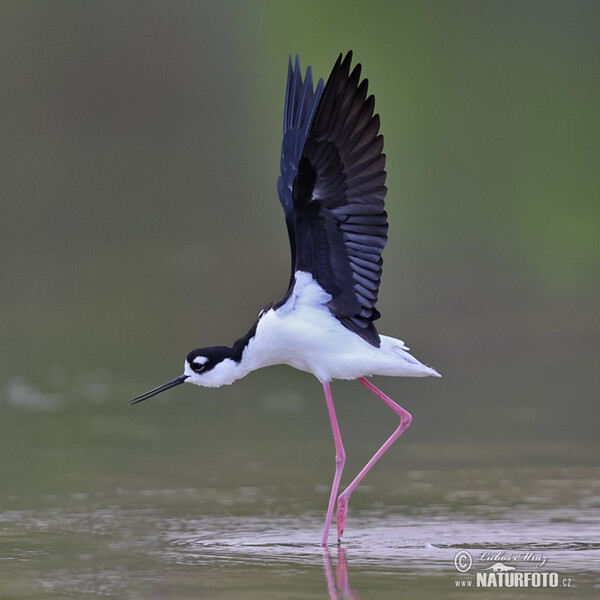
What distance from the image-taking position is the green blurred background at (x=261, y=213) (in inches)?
417

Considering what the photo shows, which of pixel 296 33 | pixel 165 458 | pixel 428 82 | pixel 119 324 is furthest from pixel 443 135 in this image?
pixel 165 458

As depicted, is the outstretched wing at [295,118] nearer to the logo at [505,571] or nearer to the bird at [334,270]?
the bird at [334,270]

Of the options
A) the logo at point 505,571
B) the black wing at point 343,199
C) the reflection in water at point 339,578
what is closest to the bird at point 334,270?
the black wing at point 343,199

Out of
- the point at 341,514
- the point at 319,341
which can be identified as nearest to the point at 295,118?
the point at 319,341

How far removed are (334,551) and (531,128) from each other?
11.0m

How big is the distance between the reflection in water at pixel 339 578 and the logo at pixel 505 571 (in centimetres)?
44

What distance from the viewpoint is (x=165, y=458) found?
28.8ft

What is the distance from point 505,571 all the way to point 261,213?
34.4ft

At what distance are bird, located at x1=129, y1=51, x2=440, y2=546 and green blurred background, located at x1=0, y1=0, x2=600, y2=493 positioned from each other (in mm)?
2014

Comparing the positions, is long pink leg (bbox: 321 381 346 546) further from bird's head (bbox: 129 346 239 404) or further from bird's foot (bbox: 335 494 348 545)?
bird's head (bbox: 129 346 239 404)

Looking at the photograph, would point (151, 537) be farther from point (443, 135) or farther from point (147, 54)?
point (147, 54)

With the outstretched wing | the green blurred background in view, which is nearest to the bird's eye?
the outstretched wing

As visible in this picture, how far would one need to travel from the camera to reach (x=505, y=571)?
5953 mm

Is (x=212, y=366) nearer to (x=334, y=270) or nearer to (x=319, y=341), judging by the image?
(x=319, y=341)
